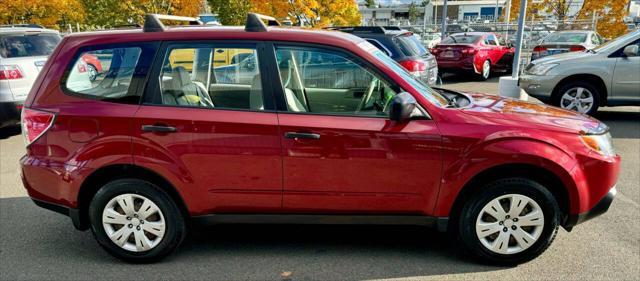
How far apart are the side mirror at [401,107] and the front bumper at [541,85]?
6152 millimetres

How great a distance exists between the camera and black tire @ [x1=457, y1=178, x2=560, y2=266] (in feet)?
10.1

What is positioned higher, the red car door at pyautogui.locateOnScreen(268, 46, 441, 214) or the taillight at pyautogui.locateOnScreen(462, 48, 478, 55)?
the red car door at pyautogui.locateOnScreen(268, 46, 441, 214)

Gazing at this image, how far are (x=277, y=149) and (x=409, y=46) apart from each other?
6.16 metres

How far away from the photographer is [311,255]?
3473 mm

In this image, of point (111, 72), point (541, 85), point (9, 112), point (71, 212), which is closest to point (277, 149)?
point (111, 72)

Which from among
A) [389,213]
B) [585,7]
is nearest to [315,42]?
[389,213]

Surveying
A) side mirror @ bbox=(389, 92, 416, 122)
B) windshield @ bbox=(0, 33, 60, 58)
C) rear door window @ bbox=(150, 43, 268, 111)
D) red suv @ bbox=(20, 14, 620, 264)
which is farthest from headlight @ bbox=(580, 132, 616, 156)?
windshield @ bbox=(0, 33, 60, 58)

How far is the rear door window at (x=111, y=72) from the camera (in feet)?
10.5

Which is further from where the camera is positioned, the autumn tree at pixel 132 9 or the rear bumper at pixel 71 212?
the autumn tree at pixel 132 9

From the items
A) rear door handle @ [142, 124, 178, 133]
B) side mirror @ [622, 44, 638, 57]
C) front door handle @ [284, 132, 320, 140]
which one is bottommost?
side mirror @ [622, 44, 638, 57]

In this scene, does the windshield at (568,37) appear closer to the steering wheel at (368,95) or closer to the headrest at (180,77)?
the steering wheel at (368,95)

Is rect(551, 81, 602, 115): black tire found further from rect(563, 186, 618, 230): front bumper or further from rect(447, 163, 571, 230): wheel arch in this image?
rect(447, 163, 571, 230): wheel arch

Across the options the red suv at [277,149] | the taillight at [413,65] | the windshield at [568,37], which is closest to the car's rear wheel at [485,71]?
the windshield at [568,37]

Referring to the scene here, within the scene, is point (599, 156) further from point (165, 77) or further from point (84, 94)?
point (84, 94)
